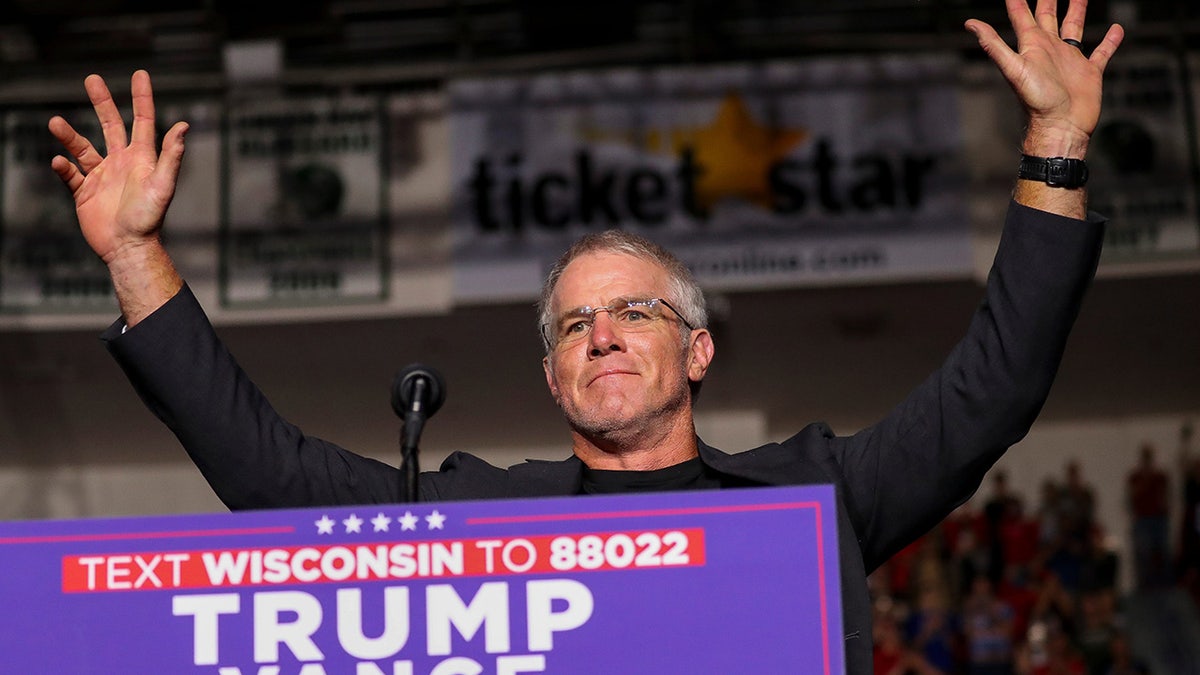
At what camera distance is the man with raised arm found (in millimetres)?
1618

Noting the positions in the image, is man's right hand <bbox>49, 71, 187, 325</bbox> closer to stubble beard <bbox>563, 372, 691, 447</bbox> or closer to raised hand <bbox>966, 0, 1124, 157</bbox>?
stubble beard <bbox>563, 372, 691, 447</bbox>

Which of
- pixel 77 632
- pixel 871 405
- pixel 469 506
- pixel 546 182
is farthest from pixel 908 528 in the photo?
pixel 871 405

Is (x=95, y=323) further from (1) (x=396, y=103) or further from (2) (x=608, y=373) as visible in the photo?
(2) (x=608, y=373)

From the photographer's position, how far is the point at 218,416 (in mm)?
1658

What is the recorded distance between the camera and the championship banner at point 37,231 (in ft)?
24.6

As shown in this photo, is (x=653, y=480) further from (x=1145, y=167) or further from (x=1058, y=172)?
(x=1145, y=167)

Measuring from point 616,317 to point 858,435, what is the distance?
0.33 metres

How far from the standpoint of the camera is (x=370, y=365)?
357 inches

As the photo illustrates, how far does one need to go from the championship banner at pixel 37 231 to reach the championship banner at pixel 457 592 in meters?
6.60

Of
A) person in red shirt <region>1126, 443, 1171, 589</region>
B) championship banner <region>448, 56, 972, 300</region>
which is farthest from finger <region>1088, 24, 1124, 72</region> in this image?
person in red shirt <region>1126, 443, 1171, 589</region>

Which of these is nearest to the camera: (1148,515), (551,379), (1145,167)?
(551,379)

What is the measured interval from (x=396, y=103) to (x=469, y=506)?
6442 millimetres

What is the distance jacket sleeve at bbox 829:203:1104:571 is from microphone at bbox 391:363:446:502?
1.64 feet

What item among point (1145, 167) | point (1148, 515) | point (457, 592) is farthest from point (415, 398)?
point (1148, 515)
